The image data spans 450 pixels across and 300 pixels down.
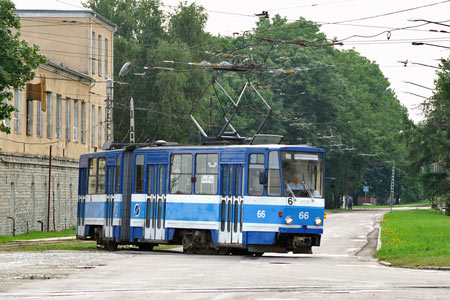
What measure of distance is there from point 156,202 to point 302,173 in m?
4.89

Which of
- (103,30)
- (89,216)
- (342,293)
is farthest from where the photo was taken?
(103,30)

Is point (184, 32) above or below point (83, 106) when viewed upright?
above

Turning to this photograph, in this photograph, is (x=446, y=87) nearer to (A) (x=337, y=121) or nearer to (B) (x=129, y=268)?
(B) (x=129, y=268)

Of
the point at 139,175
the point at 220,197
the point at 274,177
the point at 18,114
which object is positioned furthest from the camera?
the point at 18,114

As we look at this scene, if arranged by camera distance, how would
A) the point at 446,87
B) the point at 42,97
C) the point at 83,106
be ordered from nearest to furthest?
the point at 446,87 → the point at 42,97 → the point at 83,106

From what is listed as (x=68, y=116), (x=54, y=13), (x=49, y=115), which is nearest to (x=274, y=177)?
(x=49, y=115)

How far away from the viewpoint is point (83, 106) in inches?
2379

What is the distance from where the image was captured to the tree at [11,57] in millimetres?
34531

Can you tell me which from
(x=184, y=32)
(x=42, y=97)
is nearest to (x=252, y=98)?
(x=184, y=32)

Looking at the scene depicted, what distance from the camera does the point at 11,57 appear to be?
3472 cm

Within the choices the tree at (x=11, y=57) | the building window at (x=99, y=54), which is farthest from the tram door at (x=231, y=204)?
the building window at (x=99, y=54)

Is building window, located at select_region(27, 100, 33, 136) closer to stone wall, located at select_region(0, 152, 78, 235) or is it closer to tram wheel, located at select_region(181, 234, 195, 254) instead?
stone wall, located at select_region(0, 152, 78, 235)

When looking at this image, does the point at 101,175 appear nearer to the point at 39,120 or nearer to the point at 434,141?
the point at 39,120

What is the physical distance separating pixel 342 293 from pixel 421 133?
68843mm
